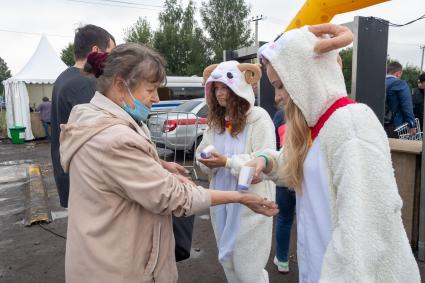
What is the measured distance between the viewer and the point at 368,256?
1.15m

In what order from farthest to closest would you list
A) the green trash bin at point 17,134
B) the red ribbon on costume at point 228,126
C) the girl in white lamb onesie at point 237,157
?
the green trash bin at point 17,134 < the red ribbon on costume at point 228,126 < the girl in white lamb onesie at point 237,157

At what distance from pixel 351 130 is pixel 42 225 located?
5.34 meters

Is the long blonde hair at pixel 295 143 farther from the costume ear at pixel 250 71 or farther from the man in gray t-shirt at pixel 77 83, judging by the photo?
the man in gray t-shirt at pixel 77 83

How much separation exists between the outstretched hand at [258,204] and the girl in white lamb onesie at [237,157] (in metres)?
0.61

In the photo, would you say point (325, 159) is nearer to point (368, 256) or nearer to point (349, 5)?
point (368, 256)

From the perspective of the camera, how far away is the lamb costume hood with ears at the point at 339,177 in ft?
3.83

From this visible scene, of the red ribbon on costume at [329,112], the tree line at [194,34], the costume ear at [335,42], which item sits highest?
the tree line at [194,34]

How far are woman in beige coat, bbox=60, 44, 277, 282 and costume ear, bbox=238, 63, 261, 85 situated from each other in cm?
139

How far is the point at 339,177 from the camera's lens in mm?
1251

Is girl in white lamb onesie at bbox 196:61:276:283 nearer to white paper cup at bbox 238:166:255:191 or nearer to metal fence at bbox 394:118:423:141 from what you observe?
white paper cup at bbox 238:166:255:191

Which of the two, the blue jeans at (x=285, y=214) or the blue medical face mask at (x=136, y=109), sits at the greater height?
the blue medical face mask at (x=136, y=109)

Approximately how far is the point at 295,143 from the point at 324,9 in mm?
3006

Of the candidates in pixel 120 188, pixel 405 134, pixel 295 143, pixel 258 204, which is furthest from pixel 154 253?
pixel 405 134

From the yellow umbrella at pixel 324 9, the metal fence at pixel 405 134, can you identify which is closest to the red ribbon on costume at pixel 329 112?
the yellow umbrella at pixel 324 9
